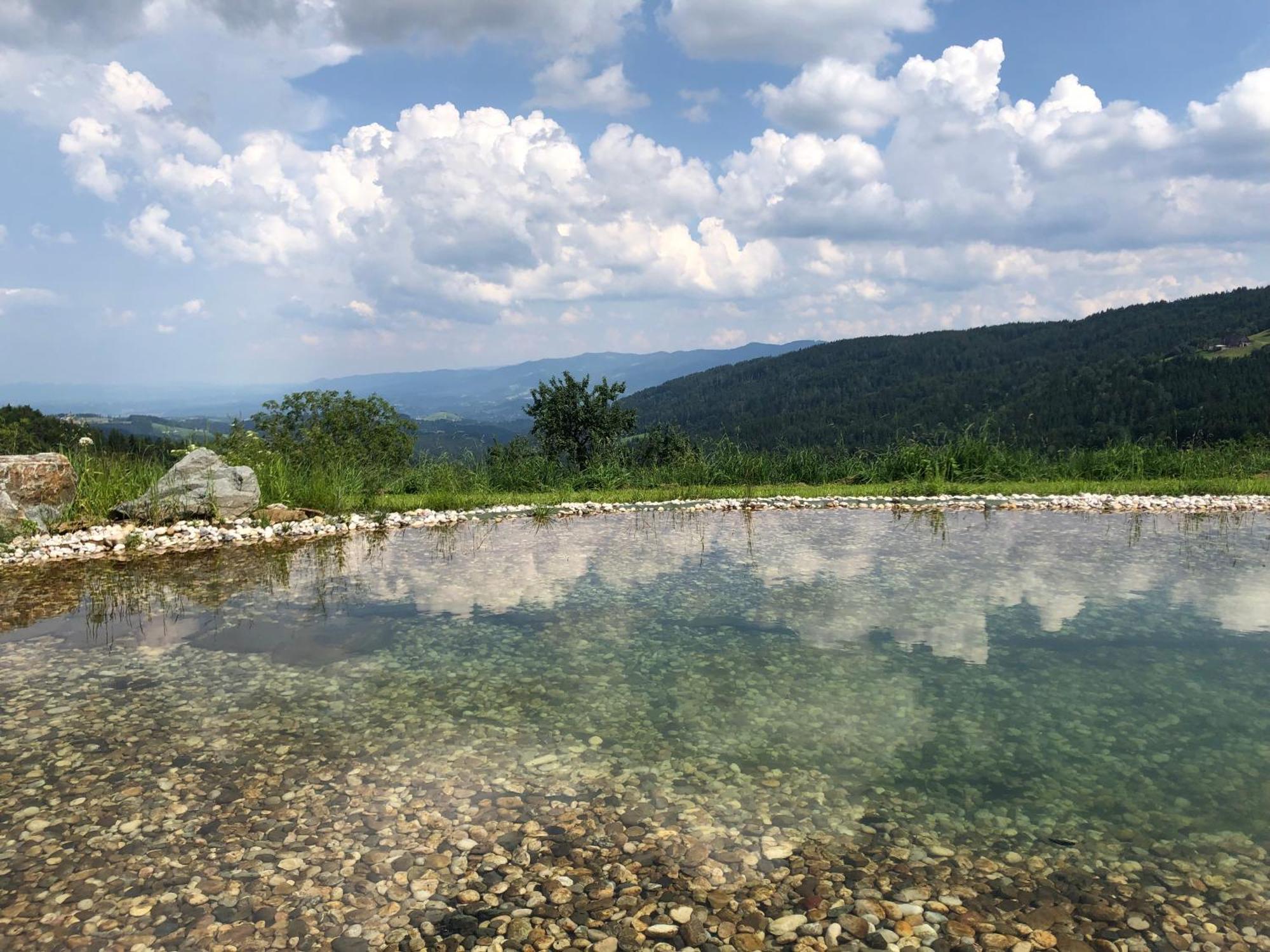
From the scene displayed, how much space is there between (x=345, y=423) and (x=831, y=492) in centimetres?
2954

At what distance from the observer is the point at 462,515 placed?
1533 cm

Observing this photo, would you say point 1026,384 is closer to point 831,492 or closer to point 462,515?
point 831,492

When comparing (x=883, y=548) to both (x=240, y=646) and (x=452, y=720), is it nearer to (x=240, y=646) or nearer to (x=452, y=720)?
(x=452, y=720)

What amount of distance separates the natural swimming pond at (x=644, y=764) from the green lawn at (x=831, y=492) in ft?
22.2

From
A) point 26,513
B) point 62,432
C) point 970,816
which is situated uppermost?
point 62,432

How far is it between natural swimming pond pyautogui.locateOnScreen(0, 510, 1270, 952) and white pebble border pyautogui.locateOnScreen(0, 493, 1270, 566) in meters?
2.78

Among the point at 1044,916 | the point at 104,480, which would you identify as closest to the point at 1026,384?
the point at 104,480

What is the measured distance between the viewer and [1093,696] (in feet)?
19.2

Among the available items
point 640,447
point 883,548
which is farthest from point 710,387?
point 883,548

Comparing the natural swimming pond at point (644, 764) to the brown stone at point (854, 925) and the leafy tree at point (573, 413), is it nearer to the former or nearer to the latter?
the brown stone at point (854, 925)

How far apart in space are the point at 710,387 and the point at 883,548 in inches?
7028

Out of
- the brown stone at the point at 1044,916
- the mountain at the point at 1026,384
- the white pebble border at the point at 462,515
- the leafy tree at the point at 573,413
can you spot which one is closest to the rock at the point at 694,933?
the brown stone at the point at 1044,916

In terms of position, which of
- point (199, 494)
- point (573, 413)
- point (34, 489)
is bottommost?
point (199, 494)

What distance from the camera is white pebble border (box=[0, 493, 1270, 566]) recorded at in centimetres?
1213
